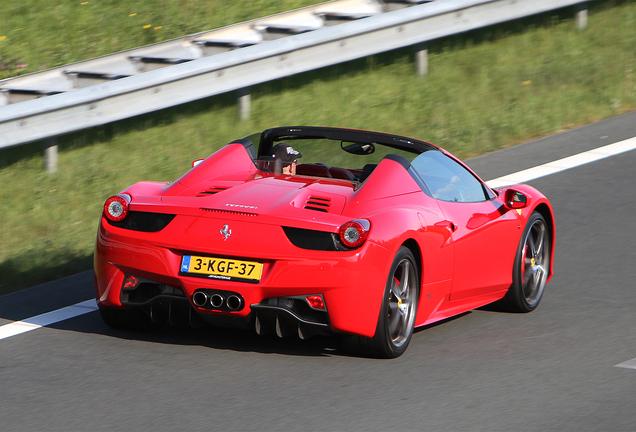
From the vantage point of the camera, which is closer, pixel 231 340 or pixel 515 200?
pixel 231 340

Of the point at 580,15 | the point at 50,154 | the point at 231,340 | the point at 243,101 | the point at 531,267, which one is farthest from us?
the point at 580,15

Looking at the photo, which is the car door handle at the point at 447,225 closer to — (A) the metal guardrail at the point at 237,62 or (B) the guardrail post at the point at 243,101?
(A) the metal guardrail at the point at 237,62

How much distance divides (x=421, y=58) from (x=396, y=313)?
7487 millimetres

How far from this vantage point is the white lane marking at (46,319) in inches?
258

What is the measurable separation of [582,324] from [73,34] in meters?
8.44

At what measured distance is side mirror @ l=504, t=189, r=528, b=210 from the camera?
7.15 meters

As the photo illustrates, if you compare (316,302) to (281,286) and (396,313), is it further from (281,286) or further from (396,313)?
(396,313)

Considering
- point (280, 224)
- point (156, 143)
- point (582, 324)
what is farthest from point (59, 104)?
point (582, 324)

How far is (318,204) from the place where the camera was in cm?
582

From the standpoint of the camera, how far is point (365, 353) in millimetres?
5914

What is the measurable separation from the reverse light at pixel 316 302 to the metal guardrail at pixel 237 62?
440 centimetres

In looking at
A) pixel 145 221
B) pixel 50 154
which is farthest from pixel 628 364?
pixel 50 154

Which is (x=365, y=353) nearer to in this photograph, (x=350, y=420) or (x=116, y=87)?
(x=350, y=420)

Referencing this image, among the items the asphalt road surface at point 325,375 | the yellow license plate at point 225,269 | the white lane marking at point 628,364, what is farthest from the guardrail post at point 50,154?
A: the white lane marking at point 628,364
